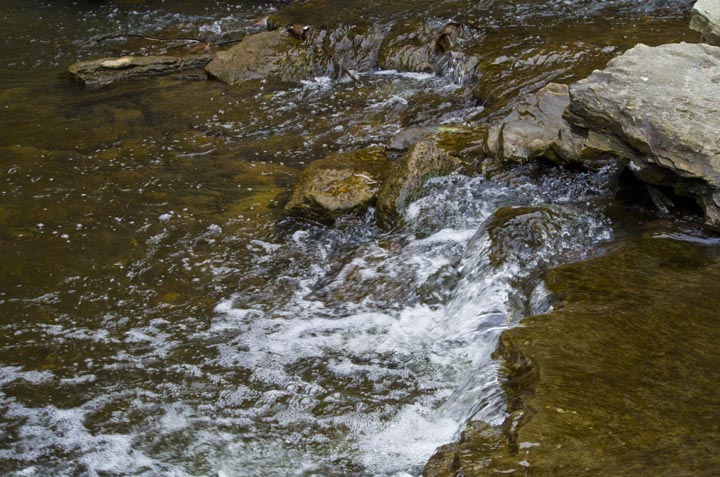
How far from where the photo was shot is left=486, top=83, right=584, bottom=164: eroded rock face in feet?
19.4

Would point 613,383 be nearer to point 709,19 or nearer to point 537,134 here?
point 537,134

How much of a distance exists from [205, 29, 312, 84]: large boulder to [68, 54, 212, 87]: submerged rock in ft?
1.30

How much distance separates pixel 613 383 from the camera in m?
3.19

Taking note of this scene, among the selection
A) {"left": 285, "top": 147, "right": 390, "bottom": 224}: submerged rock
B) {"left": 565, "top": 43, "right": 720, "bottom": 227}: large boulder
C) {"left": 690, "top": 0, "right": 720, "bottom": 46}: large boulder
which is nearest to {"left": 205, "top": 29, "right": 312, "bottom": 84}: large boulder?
{"left": 285, "top": 147, "right": 390, "bottom": 224}: submerged rock

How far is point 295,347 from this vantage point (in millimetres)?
4586

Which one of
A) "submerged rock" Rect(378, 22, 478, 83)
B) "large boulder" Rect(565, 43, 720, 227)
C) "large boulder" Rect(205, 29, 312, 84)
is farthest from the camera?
"large boulder" Rect(205, 29, 312, 84)

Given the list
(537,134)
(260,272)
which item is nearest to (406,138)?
(537,134)

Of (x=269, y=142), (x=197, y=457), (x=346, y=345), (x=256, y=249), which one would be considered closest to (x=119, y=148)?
(x=269, y=142)

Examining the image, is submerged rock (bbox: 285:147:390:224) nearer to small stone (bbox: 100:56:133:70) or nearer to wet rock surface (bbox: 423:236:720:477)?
wet rock surface (bbox: 423:236:720:477)

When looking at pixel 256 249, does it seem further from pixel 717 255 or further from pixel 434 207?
pixel 717 255

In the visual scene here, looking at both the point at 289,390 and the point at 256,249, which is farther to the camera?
the point at 256,249

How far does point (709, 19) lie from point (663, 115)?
1.62 meters

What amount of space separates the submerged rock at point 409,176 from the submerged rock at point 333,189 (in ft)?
0.49

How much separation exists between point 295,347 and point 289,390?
1.45 ft
